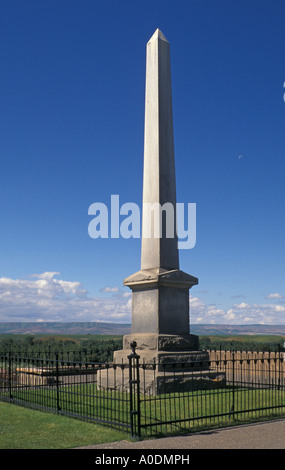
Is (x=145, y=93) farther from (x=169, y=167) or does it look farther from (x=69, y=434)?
(x=69, y=434)

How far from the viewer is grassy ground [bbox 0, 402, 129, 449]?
7.37 metres

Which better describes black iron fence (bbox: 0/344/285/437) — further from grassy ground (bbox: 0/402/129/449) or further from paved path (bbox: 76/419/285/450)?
paved path (bbox: 76/419/285/450)

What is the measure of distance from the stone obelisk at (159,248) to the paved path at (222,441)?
4.02m

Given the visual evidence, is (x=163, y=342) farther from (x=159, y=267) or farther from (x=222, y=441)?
(x=222, y=441)

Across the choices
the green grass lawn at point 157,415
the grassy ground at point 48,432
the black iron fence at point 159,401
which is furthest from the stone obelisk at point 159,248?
the grassy ground at point 48,432

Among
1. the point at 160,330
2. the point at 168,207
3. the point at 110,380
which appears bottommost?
the point at 110,380

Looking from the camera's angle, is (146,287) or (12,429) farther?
(146,287)

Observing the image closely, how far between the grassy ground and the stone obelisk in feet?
11.1

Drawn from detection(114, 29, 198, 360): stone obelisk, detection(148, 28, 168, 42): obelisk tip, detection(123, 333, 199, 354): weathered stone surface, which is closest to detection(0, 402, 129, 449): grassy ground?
detection(123, 333, 199, 354): weathered stone surface

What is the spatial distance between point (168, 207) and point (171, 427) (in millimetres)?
6420

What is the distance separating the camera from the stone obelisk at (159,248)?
1244 cm

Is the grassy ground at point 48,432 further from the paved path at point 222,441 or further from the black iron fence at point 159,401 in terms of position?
the paved path at point 222,441
